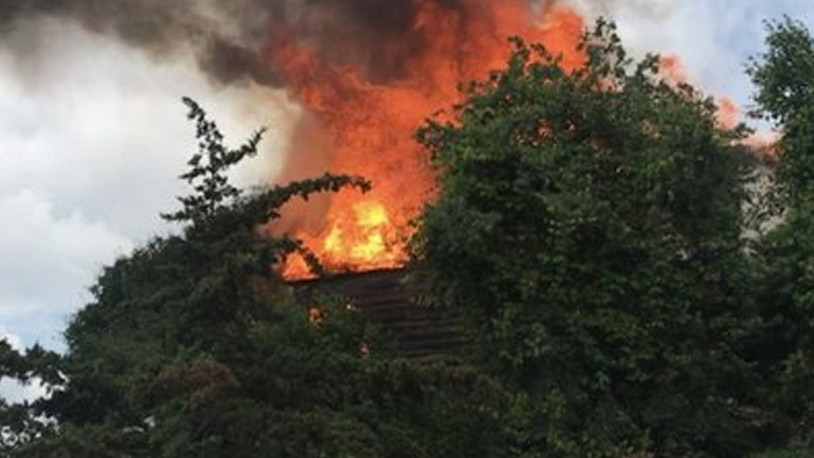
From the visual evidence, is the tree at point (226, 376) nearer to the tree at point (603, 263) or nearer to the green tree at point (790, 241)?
the tree at point (603, 263)

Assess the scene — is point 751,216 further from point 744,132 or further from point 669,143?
point 669,143

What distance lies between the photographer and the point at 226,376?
13688 mm

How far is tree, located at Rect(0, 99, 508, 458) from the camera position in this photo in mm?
14445

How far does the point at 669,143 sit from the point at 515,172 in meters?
3.04

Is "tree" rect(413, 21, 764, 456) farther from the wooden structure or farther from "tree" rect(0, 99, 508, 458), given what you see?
"tree" rect(0, 99, 508, 458)

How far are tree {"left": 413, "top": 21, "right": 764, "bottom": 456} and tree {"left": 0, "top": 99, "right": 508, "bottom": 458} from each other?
556cm

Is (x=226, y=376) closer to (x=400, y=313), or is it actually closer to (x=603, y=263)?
(x=603, y=263)

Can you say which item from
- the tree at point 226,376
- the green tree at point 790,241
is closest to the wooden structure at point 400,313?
the green tree at point 790,241

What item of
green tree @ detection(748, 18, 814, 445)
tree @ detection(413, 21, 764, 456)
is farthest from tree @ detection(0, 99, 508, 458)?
green tree @ detection(748, 18, 814, 445)

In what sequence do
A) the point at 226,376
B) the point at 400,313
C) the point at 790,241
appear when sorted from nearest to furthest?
the point at 226,376 → the point at 790,241 → the point at 400,313

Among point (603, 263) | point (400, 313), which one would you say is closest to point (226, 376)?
point (603, 263)

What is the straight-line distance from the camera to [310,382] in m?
15.6

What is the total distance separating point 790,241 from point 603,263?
3.52 m

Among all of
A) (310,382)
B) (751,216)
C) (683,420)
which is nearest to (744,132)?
(751,216)
